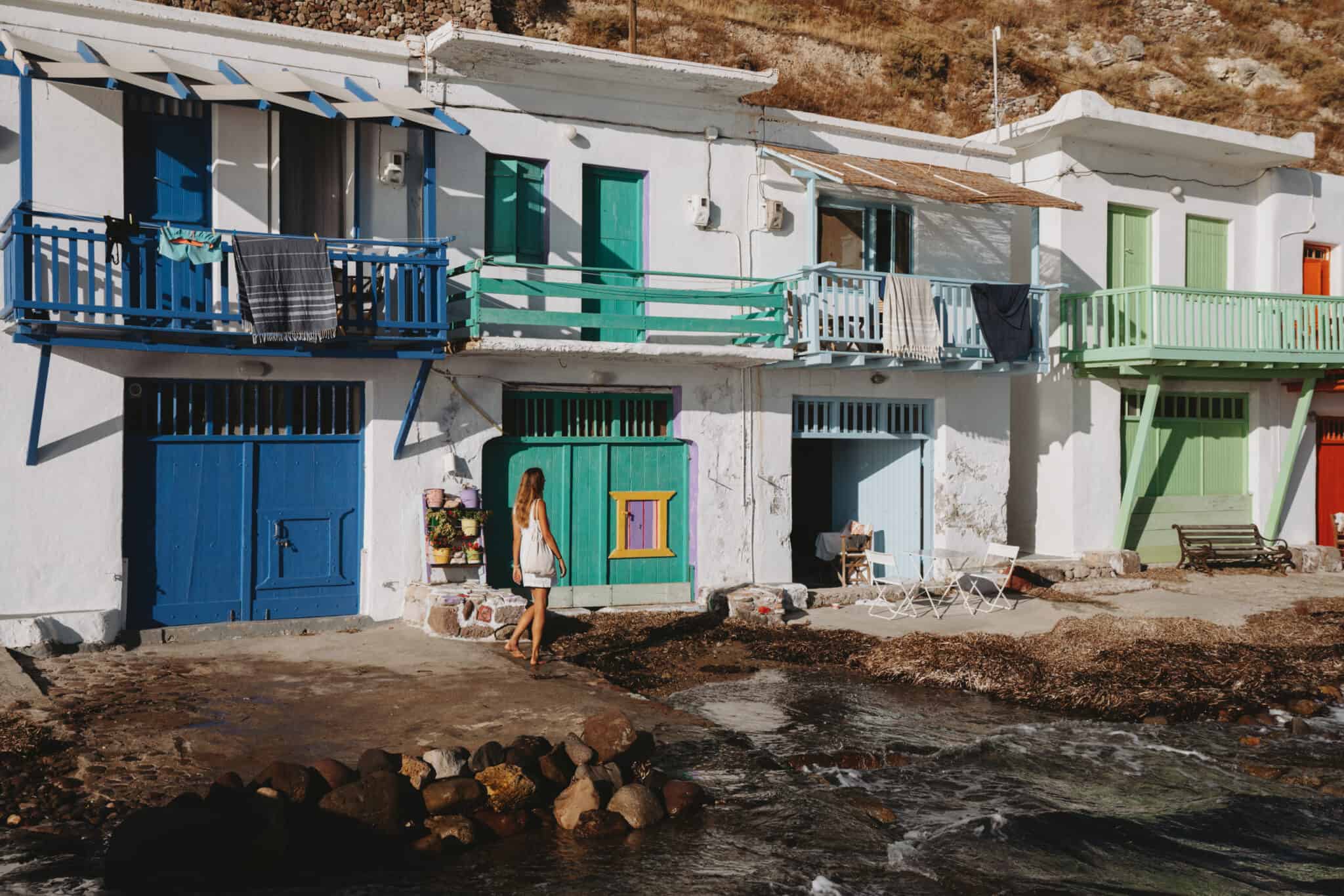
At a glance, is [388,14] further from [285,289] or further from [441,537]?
[441,537]

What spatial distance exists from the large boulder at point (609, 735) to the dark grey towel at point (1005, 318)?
970 cm

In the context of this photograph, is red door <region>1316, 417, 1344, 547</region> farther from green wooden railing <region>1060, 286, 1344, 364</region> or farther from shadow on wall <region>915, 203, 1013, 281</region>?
shadow on wall <region>915, 203, 1013, 281</region>

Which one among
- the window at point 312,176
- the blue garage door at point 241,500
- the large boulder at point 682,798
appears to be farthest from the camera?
the window at point 312,176

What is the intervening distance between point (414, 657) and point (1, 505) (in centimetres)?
412

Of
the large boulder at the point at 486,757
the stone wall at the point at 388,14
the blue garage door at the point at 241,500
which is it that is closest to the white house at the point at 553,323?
the blue garage door at the point at 241,500

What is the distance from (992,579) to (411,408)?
8284mm

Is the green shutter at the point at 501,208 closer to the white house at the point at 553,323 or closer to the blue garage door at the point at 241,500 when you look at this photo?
the white house at the point at 553,323

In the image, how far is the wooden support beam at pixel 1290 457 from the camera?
63.5 feet

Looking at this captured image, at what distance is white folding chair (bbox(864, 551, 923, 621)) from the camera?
14531mm

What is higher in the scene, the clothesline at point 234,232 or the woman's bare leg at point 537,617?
the clothesline at point 234,232

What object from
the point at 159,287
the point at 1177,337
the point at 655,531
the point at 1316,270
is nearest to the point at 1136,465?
the point at 1177,337

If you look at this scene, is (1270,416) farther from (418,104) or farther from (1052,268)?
(418,104)

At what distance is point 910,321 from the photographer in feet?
49.9

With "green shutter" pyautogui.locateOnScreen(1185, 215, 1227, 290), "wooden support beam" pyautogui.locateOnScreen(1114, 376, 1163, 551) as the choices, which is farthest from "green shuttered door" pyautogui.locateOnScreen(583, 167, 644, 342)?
"green shutter" pyautogui.locateOnScreen(1185, 215, 1227, 290)
